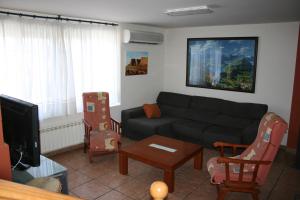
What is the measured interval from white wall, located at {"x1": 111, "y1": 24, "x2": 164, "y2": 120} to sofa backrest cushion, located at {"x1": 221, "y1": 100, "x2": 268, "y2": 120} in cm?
173

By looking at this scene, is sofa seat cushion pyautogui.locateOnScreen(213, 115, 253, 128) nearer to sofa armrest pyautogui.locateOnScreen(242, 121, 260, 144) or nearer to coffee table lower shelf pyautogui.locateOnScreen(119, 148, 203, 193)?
sofa armrest pyautogui.locateOnScreen(242, 121, 260, 144)

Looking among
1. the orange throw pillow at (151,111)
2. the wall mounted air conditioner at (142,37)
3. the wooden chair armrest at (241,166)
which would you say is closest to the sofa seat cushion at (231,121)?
the orange throw pillow at (151,111)

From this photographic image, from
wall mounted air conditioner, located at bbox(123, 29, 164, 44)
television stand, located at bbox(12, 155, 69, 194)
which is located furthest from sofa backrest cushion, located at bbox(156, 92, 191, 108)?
television stand, located at bbox(12, 155, 69, 194)

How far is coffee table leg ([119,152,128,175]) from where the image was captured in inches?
144

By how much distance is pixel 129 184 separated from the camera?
348 cm

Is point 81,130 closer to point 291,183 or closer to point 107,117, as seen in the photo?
point 107,117

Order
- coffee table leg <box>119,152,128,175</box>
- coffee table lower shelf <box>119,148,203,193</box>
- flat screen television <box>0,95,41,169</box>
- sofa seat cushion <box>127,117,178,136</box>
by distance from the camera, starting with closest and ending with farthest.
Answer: flat screen television <box>0,95,41,169</box>, coffee table lower shelf <box>119,148,203,193</box>, coffee table leg <box>119,152,128,175</box>, sofa seat cushion <box>127,117,178,136</box>

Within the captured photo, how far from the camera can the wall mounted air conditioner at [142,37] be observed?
507cm

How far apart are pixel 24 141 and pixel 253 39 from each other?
4.42m

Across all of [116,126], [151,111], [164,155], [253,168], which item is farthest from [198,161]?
[151,111]

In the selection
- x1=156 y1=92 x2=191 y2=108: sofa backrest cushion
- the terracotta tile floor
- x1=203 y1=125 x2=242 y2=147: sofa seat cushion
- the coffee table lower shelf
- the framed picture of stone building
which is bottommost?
the terracotta tile floor

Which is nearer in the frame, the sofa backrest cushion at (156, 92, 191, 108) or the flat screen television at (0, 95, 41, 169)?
the flat screen television at (0, 95, 41, 169)

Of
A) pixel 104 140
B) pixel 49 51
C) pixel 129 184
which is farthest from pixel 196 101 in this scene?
pixel 49 51

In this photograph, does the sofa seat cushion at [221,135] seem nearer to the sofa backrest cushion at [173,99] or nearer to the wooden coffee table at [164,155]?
the wooden coffee table at [164,155]
